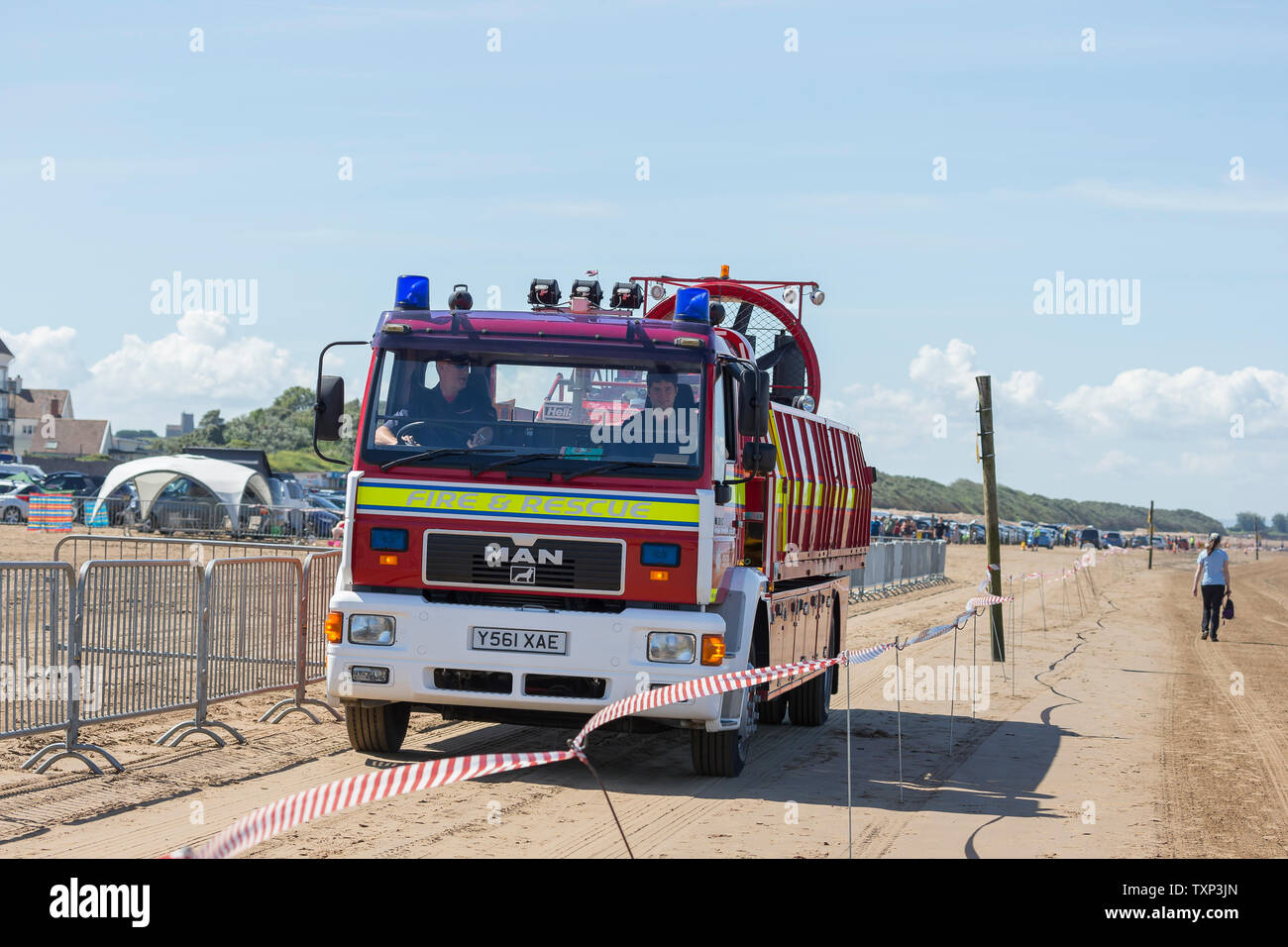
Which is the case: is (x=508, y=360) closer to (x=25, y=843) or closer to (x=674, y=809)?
(x=674, y=809)

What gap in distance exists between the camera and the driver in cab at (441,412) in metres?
9.24

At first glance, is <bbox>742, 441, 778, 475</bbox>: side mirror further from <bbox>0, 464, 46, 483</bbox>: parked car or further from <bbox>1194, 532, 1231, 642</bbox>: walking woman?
<bbox>0, 464, 46, 483</bbox>: parked car

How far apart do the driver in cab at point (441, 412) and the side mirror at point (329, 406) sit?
1.02ft

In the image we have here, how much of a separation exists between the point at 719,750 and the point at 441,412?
302 centimetres

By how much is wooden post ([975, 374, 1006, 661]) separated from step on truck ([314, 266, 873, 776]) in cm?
1172

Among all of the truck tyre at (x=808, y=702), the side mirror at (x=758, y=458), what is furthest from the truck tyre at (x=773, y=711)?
the side mirror at (x=758, y=458)

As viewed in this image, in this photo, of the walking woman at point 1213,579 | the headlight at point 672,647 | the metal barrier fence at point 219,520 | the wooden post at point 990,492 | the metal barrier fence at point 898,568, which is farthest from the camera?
the metal barrier fence at point 219,520

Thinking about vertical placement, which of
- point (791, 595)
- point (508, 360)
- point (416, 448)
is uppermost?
point (508, 360)

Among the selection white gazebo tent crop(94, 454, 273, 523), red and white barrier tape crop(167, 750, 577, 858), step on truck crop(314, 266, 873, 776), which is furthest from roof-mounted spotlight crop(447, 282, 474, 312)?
white gazebo tent crop(94, 454, 273, 523)

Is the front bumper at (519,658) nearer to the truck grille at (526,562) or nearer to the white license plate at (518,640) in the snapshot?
the white license plate at (518,640)

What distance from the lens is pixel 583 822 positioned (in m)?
8.06
